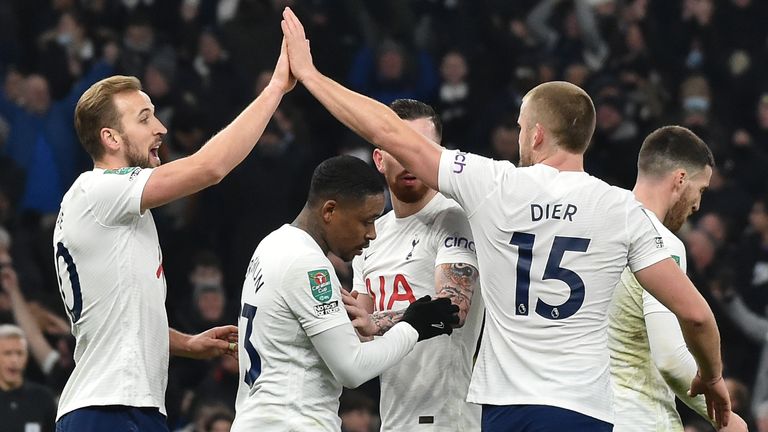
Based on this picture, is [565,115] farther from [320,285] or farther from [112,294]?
[112,294]

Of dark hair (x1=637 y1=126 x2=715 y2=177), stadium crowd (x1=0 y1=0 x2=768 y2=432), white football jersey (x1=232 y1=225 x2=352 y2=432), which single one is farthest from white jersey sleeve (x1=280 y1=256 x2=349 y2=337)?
stadium crowd (x1=0 y1=0 x2=768 y2=432)

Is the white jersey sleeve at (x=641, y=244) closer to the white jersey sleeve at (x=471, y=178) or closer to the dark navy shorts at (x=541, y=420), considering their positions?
the white jersey sleeve at (x=471, y=178)

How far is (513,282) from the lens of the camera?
5.05 meters

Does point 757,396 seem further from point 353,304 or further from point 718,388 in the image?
point 353,304

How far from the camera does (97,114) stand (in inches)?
211

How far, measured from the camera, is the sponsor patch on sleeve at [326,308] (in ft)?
16.5

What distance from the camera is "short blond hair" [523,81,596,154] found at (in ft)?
17.0

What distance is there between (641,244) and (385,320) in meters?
1.08

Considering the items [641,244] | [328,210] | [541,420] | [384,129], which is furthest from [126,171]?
[641,244]

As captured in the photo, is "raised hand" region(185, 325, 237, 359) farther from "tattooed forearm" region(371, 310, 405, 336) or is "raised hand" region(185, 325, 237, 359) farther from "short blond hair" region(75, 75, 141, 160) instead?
"short blond hair" region(75, 75, 141, 160)

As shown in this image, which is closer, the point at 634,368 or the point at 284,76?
the point at 284,76

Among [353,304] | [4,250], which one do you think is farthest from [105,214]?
[4,250]

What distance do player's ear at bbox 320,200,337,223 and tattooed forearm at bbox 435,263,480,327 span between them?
58 cm

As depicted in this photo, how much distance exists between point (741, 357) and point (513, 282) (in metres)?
5.64
